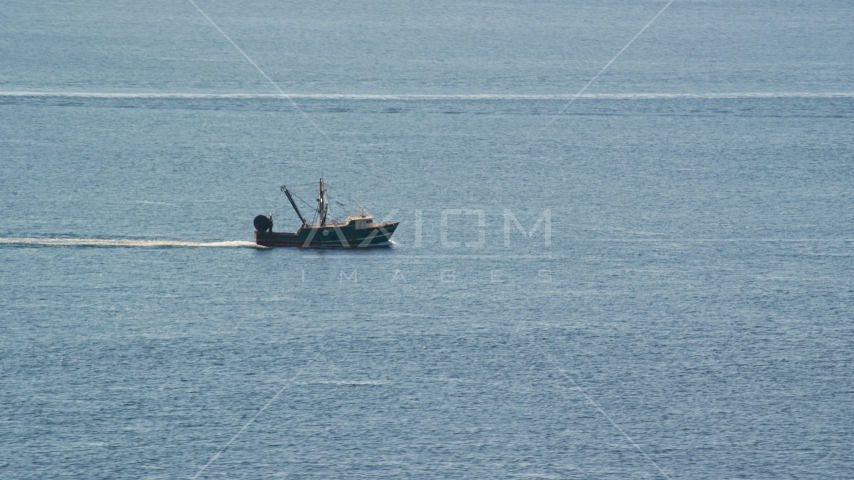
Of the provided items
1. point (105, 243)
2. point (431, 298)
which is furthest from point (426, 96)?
point (431, 298)

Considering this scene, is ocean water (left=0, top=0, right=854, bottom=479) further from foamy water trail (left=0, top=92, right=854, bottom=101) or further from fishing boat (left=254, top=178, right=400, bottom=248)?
foamy water trail (left=0, top=92, right=854, bottom=101)

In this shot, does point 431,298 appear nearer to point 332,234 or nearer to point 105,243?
point 332,234

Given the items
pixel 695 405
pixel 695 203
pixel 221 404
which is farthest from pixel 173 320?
pixel 695 203

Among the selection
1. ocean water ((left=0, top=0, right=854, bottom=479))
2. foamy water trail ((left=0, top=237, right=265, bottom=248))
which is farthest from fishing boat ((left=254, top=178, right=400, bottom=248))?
foamy water trail ((left=0, top=237, right=265, bottom=248))

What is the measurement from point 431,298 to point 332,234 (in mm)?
14163

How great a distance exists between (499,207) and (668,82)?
79895mm

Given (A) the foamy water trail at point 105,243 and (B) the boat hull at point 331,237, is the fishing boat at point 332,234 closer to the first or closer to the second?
(B) the boat hull at point 331,237

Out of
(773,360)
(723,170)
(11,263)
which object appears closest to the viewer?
(773,360)

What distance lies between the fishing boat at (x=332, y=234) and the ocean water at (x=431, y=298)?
5.19ft

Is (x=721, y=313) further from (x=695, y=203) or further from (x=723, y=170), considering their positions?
(x=723, y=170)

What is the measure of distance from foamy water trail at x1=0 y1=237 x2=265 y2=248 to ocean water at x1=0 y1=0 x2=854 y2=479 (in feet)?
0.83

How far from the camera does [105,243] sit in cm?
10256

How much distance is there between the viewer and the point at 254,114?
6398 inches

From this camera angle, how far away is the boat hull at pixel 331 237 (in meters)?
102
